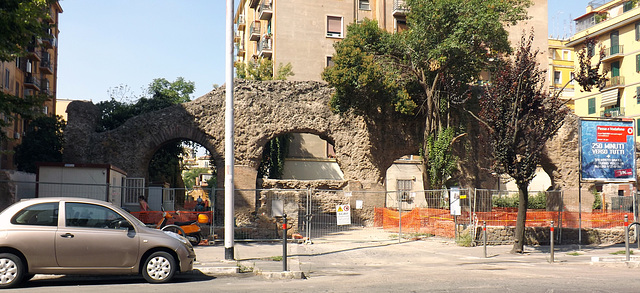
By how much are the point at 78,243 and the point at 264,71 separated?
109ft

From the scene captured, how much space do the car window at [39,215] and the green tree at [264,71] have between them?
100 feet

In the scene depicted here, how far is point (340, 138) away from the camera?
97.9 ft

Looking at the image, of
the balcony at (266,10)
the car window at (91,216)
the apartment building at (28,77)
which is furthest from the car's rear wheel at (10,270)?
the balcony at (266,10)

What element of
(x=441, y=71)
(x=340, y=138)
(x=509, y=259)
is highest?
(x=441, y=71)

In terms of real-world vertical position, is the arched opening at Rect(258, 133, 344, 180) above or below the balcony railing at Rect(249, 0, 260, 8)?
below

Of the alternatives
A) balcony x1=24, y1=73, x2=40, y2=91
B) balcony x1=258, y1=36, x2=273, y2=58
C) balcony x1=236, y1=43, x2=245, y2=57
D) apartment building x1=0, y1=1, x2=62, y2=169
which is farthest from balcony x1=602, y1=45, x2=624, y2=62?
balcony x1=24, y1=73, x2=40, y2=91

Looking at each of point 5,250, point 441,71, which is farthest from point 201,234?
point 441,71

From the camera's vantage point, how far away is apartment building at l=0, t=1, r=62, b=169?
44.3m

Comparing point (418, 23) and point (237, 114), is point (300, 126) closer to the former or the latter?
point (237, 114)

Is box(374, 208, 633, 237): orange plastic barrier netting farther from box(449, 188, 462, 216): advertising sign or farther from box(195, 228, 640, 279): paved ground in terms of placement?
box(449, 188, 462, 216): advertising sign

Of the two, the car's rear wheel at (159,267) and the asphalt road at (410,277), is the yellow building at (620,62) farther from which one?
the car's rear wheel at (159,267)

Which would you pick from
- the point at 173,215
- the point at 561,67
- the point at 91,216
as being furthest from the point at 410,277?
the point at 561,67

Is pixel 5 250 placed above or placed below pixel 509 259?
above

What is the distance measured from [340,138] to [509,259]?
1483cm
